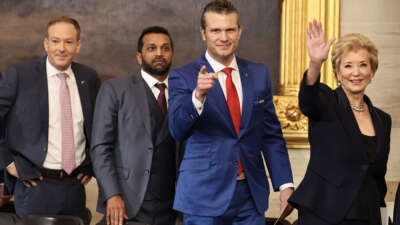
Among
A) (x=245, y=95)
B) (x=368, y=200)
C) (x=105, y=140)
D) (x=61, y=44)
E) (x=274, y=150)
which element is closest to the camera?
(x=368, y=200)

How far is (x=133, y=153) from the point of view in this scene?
3506 millimetres

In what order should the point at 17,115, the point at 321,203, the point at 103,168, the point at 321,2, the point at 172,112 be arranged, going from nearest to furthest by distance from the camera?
the point at 321,203 → the point at 172,112 → the point at 103,168 → the point at 17,115 → the point at 321,2

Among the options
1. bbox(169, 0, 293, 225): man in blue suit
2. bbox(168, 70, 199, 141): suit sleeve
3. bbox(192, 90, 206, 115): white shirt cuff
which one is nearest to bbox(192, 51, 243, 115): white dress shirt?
bbox(169, 0, 293, 225): man in blue suit

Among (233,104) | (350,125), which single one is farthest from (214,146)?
(350,125)

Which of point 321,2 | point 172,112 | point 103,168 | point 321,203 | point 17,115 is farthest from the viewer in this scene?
point 321,2

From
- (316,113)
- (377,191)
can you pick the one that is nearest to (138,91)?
(316,113)

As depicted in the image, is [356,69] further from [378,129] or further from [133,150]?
[133,150]

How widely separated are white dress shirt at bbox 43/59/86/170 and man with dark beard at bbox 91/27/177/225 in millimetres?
223

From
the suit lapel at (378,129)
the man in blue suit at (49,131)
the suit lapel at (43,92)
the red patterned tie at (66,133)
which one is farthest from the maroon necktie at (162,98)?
the suit lapel at (378,129)

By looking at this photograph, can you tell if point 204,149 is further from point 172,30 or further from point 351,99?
point 172,30

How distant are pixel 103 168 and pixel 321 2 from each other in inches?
95.9

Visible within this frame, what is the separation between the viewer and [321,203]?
2627 millimetres

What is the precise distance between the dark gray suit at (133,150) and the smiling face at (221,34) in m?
0.80

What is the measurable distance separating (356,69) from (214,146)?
77 centimetres
